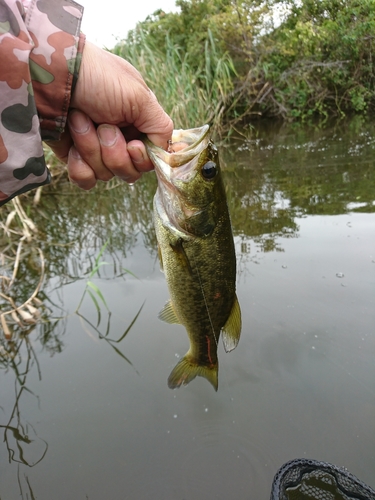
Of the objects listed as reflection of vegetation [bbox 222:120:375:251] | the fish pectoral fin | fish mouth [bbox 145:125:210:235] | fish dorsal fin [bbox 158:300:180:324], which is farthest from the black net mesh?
reflection of vegetation [bbox 222:120:375:251]

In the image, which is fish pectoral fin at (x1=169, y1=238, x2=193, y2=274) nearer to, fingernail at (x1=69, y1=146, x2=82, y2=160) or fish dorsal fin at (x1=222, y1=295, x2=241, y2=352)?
fish dorsal fin at (x1=222, y1=295, x2=241, y2=352)

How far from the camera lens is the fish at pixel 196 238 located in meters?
1.71

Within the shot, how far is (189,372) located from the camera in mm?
2018

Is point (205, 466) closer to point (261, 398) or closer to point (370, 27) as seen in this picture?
point (261, 398)

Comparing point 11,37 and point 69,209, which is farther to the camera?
point 69,209

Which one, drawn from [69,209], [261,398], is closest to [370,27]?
[69,209]

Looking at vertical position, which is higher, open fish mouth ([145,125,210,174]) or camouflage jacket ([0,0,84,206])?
camouflage jacket ([0,0,84,206])

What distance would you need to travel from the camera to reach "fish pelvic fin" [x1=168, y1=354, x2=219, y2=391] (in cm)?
198

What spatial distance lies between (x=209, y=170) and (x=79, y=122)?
23.8 inches

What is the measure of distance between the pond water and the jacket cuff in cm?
180

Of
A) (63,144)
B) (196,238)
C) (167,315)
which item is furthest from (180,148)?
(167,315)

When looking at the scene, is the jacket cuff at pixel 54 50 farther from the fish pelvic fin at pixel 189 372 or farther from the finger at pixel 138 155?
the fish pelvic fin at pixel 189 372

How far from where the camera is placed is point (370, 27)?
50.3ft

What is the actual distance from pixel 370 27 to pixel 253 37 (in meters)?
4.83
